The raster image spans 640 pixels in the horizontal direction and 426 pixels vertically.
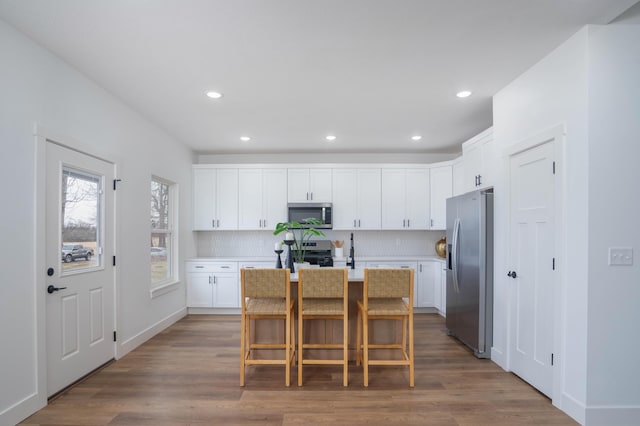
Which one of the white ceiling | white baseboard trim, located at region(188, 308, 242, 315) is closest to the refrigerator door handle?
the white ceiling

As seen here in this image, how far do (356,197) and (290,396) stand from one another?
3.51 m

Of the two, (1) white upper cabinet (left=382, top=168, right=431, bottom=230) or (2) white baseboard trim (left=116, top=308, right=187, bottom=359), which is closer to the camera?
(2) white baseboard trim (left=116, top=308, right=187, bottom=359)

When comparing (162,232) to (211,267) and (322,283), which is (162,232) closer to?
(211,267)

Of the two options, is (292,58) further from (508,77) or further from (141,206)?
(141,206)

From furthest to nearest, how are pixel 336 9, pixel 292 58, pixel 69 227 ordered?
pixel 69 227 → pixel 292 58 → pixel 336 9

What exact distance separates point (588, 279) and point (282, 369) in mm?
2572

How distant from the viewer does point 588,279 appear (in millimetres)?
2236

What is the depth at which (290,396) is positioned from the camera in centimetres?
270

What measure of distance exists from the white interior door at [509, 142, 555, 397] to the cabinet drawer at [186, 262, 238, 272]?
12.7ft

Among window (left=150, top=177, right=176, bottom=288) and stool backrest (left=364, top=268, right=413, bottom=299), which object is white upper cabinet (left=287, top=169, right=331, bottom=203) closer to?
window (left=150, top=177, right=176, bottom=288)

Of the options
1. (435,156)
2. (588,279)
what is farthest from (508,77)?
(435,156)

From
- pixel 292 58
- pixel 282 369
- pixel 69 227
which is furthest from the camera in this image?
pixel 282 369

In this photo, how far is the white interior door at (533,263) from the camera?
2.60 meters

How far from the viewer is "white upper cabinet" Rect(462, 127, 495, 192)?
354cm
